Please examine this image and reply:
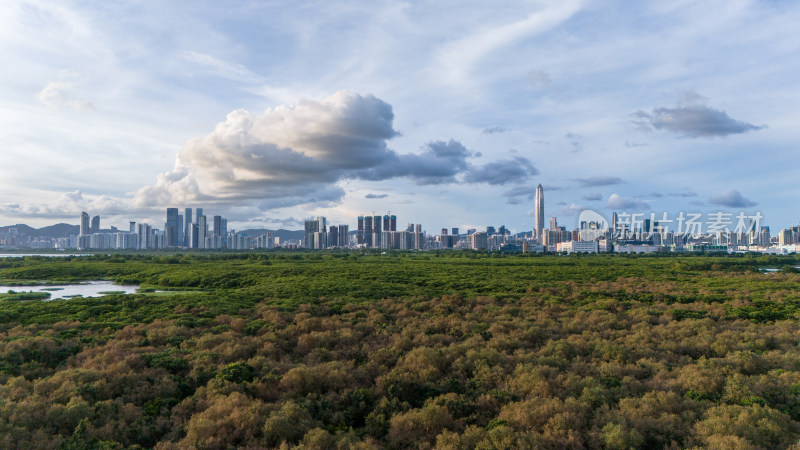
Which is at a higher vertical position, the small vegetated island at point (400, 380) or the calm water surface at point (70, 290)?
the small vegetated island at point (400, 380)

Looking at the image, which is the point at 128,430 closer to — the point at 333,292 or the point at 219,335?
the point at 219,335

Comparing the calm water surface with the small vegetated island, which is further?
the calm water surface

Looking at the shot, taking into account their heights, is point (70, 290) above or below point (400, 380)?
below

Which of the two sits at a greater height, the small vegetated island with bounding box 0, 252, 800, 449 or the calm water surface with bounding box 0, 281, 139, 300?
the small vegetated island with bounding box 0, 252, 800, 449

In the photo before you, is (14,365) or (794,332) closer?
(14,365)

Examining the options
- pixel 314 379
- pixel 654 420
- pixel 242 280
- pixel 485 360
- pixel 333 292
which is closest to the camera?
pixel 654 420

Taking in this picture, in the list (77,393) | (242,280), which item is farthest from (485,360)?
(242,280)

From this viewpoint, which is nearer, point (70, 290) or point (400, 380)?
point (400, 380)

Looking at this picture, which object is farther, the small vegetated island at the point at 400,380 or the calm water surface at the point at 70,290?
the calm water surface at the point at 70,290
